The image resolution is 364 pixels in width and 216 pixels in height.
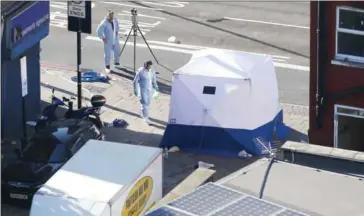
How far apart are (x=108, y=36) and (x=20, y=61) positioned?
451cm

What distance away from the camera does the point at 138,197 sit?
16094 mm

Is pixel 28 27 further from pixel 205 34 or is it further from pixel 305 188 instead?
pixel 305 188

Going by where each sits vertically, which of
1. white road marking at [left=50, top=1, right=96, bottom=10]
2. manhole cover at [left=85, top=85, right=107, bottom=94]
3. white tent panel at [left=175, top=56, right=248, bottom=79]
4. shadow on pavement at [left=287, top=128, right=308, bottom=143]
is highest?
white road marking at [left=50, top=1, right=96, bottom=10]

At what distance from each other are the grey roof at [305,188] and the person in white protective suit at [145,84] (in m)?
12.5

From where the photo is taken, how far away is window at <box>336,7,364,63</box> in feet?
60.2

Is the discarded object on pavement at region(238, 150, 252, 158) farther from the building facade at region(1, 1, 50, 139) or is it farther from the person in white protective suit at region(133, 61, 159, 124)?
the building facade at region(1, 1, 50, 139)

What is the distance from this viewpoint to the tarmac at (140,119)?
20.5 m

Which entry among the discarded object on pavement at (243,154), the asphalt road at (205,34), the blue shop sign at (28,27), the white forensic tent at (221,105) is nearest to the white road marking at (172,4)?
the asphalt road at (205,34)

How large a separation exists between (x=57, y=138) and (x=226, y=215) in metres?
11.6

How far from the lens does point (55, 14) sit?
100 feet

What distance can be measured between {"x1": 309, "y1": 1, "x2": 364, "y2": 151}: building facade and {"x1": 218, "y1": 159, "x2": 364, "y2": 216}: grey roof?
915cm

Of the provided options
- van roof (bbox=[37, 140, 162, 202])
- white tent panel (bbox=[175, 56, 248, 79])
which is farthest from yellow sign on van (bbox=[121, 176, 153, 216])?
white tent panel (bbox=[175, 56, 248, 79])

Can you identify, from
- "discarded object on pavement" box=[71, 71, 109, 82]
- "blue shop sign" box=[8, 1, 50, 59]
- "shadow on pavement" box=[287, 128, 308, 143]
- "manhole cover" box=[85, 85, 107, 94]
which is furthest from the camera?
"discarded object on pavement" box=[71, 71, 109, 82]

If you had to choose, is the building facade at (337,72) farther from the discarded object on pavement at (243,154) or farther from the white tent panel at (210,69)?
the white tent panel at (210,69)
